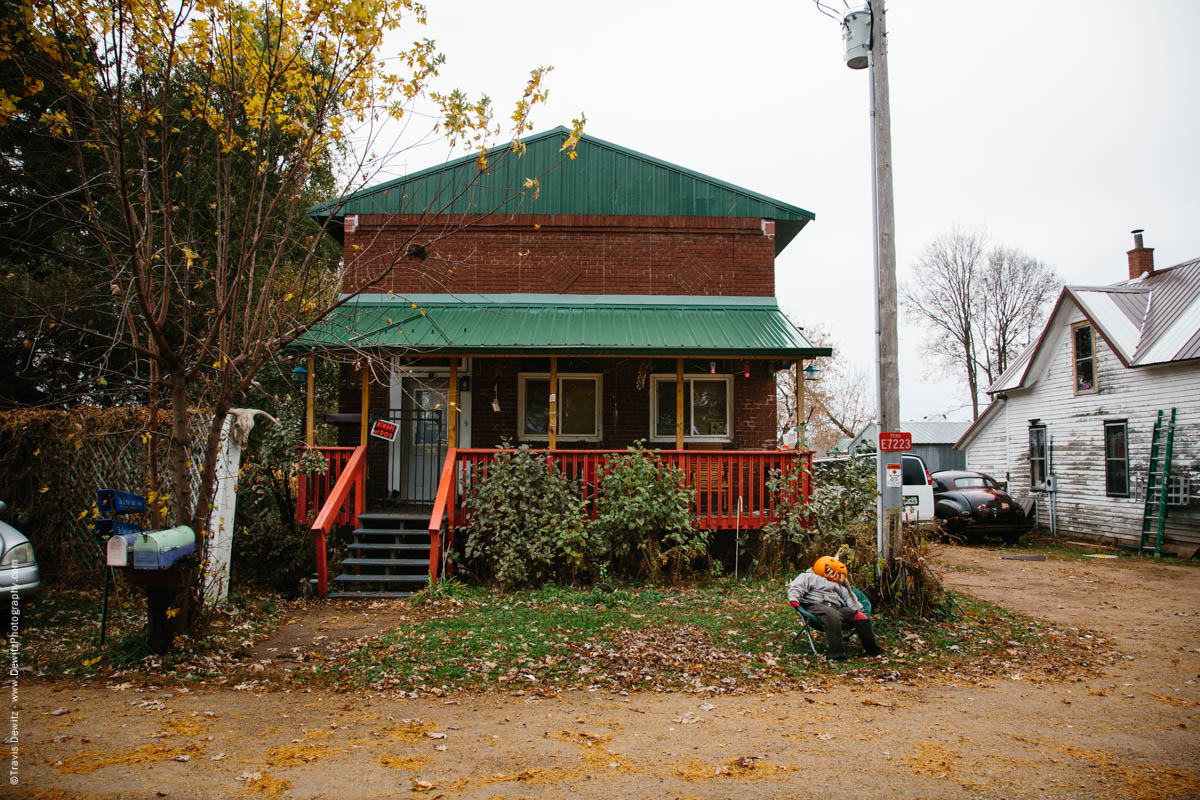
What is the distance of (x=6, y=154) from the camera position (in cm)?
1310

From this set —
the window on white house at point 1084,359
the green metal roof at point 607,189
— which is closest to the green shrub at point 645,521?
the green metal roof at point 607,189

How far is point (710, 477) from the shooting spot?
10578mm

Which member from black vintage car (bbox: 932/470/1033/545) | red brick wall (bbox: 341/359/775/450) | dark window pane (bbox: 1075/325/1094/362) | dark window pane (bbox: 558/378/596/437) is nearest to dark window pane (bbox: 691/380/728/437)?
red brick wall (bbox: 341/359/775/450)

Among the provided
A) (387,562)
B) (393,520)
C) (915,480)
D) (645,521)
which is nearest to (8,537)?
(387,562)

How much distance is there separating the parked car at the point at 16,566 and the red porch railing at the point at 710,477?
14.5 feet

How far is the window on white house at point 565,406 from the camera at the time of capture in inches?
522

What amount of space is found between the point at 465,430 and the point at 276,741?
28.0ft

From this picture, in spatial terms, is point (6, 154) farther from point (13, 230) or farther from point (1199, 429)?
point (1199, 429)

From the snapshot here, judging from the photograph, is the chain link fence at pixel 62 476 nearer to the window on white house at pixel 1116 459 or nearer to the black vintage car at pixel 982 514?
the black vintage car at pixel 982 514

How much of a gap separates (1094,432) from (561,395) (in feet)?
43.8

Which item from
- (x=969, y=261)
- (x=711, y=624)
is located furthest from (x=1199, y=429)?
(x=969, y=261)

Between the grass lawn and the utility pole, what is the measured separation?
143 cm

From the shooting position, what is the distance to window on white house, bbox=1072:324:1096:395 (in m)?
17.8

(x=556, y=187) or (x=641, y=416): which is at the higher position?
(x=556, y=187)
